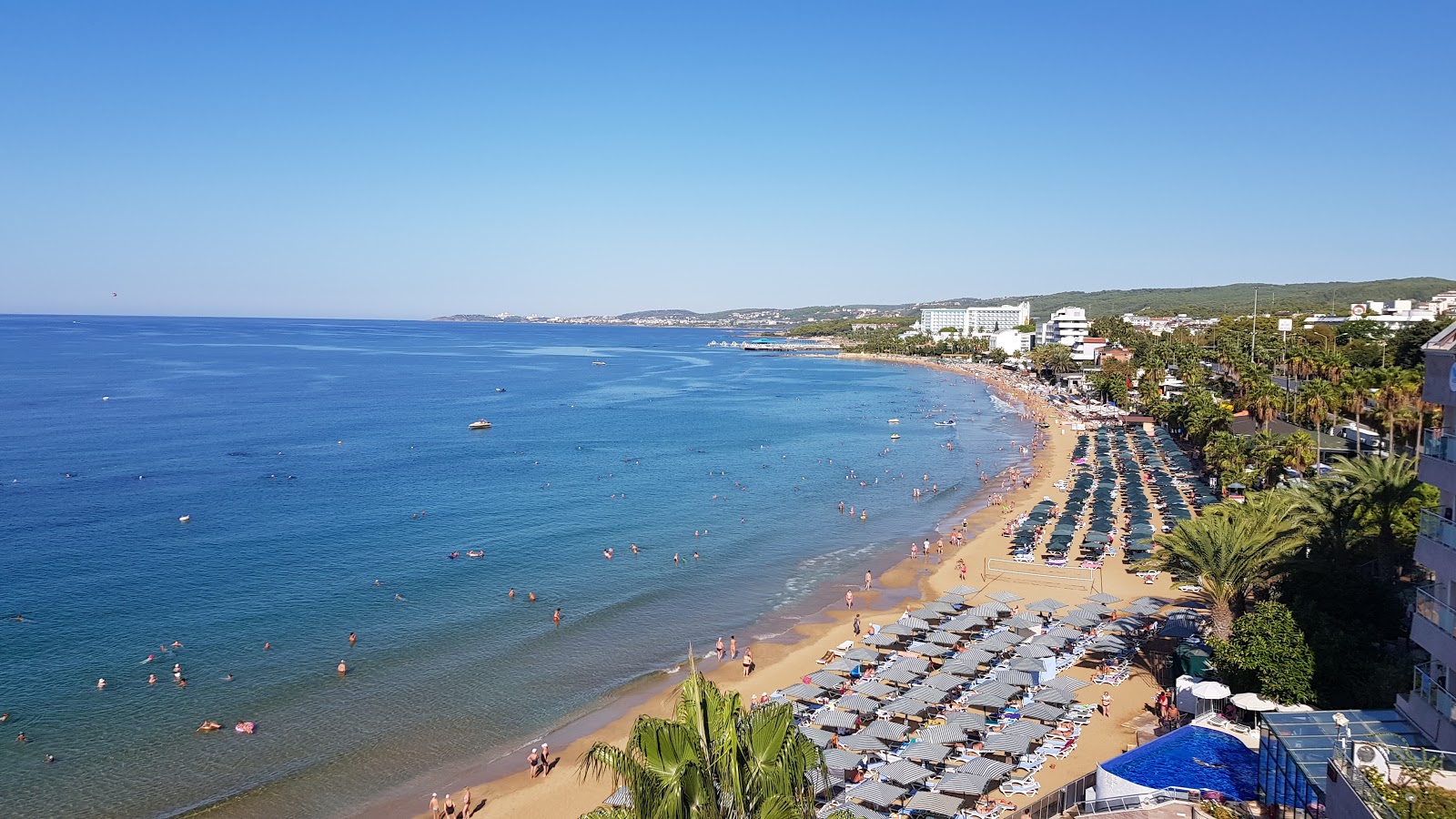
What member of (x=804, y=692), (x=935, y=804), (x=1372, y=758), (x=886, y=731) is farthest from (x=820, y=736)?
(x=1372, y=758)

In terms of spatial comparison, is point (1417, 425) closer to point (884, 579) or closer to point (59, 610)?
point (884, 579)

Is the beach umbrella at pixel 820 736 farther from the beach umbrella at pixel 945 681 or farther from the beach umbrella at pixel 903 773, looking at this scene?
the beach umbrella at pixel 945 681

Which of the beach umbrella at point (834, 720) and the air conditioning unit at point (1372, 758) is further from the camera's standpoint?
the beach umbrella at point (834, 720)

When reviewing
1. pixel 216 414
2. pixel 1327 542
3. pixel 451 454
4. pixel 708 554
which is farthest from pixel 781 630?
pixel 216 414

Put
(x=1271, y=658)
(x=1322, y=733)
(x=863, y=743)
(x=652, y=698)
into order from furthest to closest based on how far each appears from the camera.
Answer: (x=652, y=698), (x=863, y=743), (x=1271, y=658), (x=1322, y=733)

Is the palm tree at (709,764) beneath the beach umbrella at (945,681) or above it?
above

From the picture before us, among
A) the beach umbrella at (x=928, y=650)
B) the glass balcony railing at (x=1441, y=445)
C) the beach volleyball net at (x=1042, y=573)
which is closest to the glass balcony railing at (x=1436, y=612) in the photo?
the glass balcony railing at (x=1441, y=445)

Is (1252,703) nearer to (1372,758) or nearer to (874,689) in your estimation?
(1372,758)
